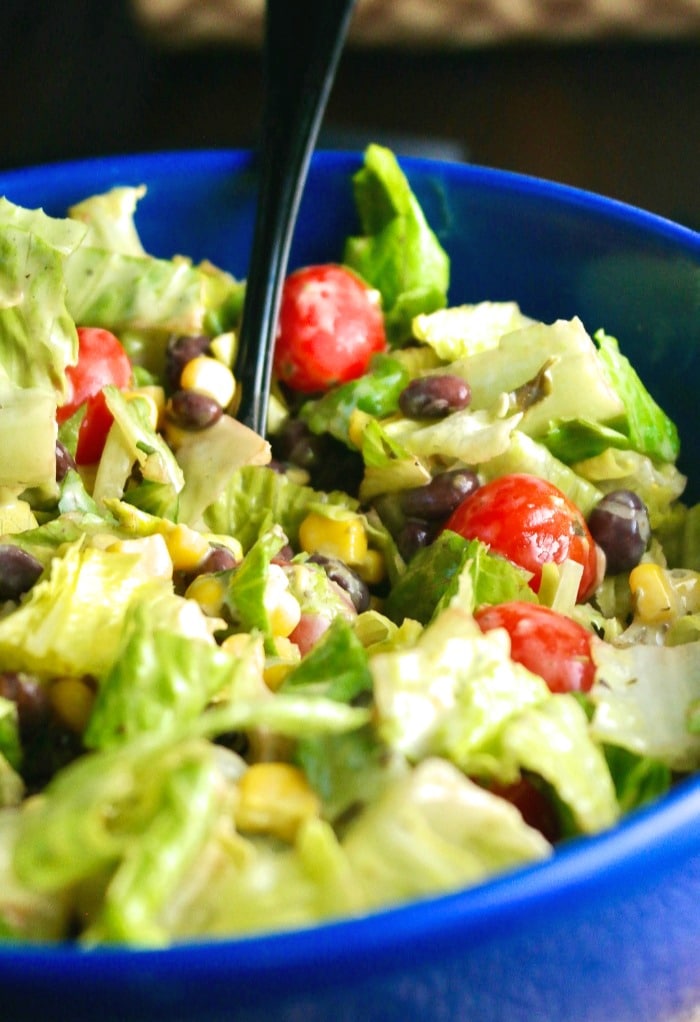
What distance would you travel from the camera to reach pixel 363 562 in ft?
→ 5.01

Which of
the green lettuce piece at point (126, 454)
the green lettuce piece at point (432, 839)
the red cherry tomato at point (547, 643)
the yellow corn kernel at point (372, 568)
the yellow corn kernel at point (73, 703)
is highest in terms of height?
the green lettuce piece at point (432, 839)

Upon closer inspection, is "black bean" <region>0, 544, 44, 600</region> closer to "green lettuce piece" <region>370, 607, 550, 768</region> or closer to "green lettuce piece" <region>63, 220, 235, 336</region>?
"green lettuce piece" <region>370, 607, 550, 768</region>

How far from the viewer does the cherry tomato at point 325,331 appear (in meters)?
1.77

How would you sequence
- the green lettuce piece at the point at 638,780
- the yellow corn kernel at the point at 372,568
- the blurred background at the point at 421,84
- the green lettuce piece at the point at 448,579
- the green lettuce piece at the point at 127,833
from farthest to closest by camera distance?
the blurred background at the point at 421,84 < the yellow corn kernel at the point at 372,568 < the green lettuce piece at the point at 448,579 < the green lettuce piece at the point at 638,780 < the green lettuce piece at the point at 127,833

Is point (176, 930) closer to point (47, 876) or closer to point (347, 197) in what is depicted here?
point (47, 876)

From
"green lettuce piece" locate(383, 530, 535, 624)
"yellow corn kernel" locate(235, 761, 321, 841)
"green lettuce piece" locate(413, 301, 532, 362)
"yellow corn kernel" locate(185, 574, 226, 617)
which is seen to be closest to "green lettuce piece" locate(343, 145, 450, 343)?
"green lettuce piece" locate(413, 301, 532, 362)

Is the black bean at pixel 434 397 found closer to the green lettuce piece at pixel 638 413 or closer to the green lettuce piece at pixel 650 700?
the green lettuce piece at pixel 638 413

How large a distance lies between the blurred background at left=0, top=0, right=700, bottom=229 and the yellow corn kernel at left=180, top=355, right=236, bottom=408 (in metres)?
1.32

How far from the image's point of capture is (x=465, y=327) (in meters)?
1.79

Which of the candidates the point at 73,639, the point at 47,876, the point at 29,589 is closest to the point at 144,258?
the point at 29,589

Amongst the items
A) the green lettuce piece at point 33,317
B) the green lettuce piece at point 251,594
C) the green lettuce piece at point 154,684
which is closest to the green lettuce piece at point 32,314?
the green lettuce piece at point 33,317

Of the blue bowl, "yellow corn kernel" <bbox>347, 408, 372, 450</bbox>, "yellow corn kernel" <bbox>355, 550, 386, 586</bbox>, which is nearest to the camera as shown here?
the blue bowl

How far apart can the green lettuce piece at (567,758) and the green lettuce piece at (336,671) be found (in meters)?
0.14

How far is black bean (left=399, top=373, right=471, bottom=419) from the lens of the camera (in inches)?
64.3
